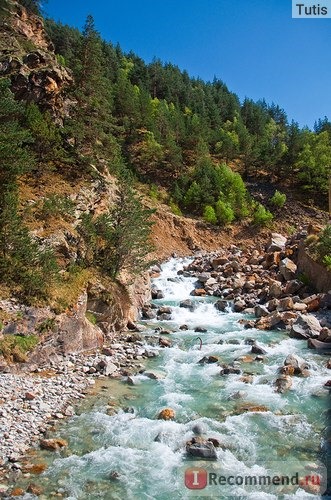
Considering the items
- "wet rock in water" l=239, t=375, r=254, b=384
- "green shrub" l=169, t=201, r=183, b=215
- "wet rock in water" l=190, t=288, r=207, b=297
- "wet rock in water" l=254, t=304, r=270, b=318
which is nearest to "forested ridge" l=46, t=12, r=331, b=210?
"green shrub" l=169, t=201, r=183, b=215

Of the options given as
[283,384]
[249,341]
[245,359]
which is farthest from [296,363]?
[249,341]

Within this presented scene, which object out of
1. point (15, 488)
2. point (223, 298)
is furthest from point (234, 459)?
point (223, 298)

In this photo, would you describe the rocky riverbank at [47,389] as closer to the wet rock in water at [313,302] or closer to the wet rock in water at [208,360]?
the wet rock in water at [208,360]

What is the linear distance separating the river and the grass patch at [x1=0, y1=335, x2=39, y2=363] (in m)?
3.36

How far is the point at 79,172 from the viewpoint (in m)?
30.3

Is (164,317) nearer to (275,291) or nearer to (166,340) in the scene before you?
(166,340)

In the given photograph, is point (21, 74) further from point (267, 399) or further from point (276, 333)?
point (267, 399)

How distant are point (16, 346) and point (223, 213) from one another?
120 ft

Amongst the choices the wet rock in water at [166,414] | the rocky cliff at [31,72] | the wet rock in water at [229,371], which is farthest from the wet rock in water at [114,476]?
the rocky cliff at [31,72]

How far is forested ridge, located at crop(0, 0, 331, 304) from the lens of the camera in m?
19.2

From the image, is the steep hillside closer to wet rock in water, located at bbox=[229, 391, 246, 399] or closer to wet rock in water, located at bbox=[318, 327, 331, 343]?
wet rock in water, located at bbox=[229, 391, 246, 399]

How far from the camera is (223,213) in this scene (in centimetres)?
4766

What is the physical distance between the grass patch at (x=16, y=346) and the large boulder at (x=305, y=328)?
45.4 feet

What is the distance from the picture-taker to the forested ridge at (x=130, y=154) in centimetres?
1923
